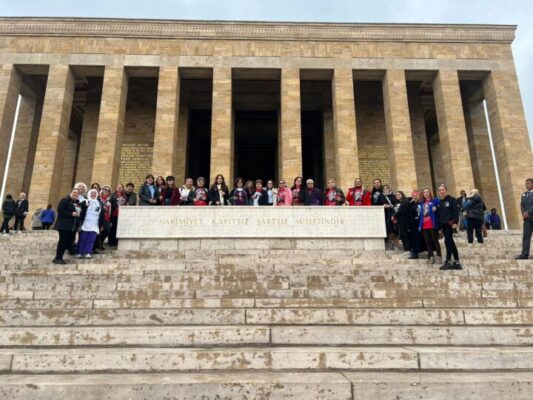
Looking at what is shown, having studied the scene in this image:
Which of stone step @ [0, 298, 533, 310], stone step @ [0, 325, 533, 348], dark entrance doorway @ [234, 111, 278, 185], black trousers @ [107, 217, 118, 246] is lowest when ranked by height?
stone step @ [0, 325, 533, 348]

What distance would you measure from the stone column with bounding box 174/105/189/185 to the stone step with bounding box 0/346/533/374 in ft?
52.4

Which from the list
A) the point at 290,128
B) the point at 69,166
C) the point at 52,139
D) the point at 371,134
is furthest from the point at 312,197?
the point at 69,166

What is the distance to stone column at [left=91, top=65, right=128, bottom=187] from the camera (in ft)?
55.0

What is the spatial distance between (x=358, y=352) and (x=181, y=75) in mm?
17787

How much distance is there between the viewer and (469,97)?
21.2 m

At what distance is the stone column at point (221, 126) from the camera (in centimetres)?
1686

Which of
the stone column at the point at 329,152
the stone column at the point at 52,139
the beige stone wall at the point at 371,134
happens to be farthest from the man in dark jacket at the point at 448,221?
the stone column at the point at 52,139

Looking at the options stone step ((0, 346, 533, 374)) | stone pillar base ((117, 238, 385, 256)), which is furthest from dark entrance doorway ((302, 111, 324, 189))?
stone step ((0, 346, 533, 374))

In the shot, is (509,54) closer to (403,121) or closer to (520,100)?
(520,100)

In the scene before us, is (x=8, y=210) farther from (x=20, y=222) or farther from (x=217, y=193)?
(x=217, y=193)

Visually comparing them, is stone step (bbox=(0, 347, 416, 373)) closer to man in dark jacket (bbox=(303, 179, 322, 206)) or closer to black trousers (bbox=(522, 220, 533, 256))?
black trousers (bbox=(522, 220, 533, 256))

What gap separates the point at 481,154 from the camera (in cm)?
2003

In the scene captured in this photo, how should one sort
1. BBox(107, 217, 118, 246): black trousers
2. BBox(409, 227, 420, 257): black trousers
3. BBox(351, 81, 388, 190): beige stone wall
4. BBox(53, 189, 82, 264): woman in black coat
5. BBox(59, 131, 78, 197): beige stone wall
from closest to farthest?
BBox(53, 189, 82, 264): woman in black coat → BBox(409, 227, 420, 257): black trousers → BBox(107, 217, 118, 246): black trousers → BBox(351, 81, 388, 190): beige stone wall → BBox(59, 131, 78, 197): beige stone wall

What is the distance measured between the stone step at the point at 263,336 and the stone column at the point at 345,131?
1266 centimetres
